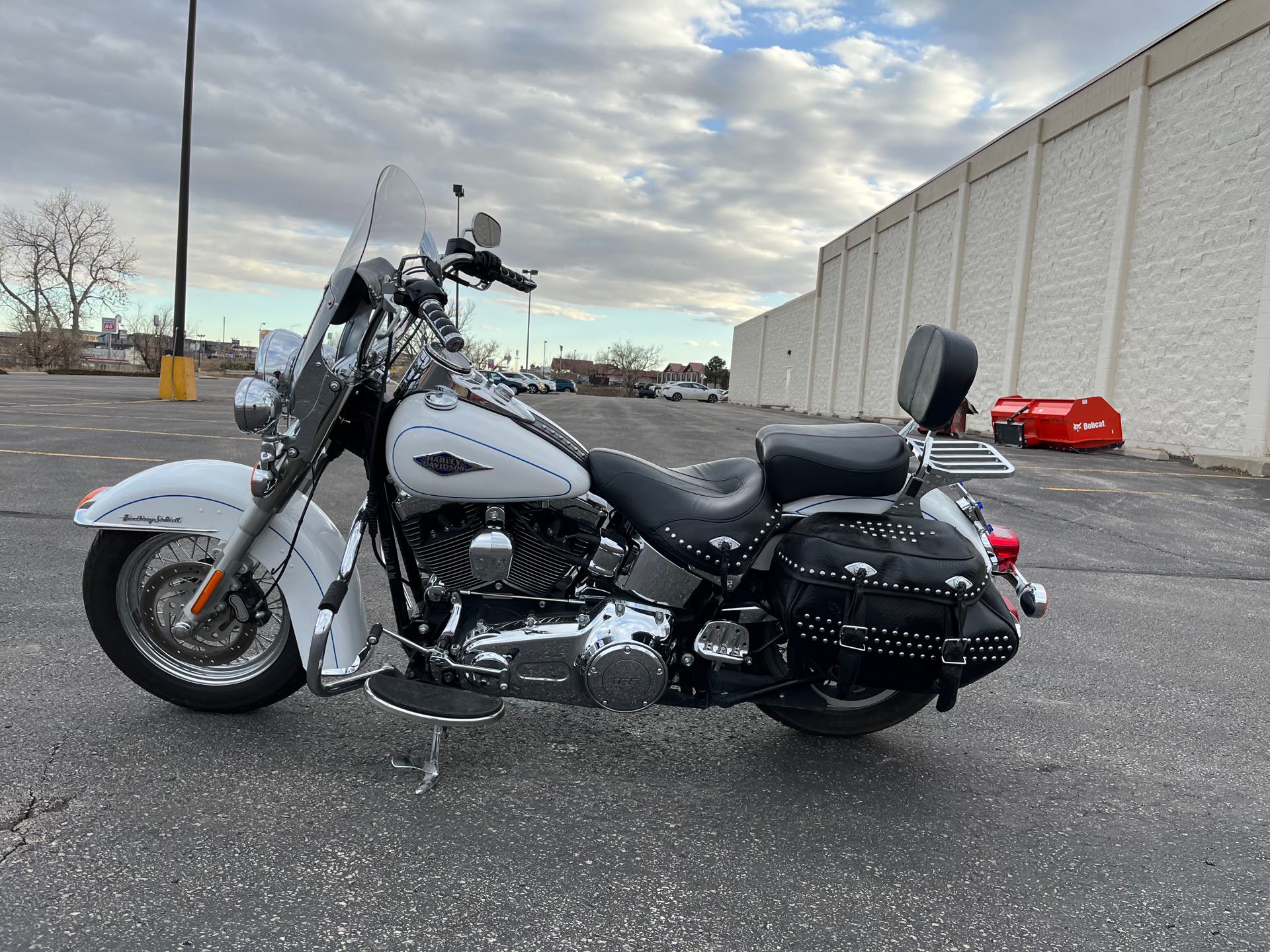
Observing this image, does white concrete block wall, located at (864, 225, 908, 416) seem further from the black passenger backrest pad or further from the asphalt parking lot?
the black passenger backrest pad

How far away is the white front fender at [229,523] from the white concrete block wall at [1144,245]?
15.3m

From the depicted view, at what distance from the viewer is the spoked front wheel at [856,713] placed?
9.58ft

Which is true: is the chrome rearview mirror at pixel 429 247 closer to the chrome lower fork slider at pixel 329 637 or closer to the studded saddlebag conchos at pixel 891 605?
the chrome lower fork slider at pixel 329 637

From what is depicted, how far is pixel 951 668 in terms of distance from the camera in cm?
244

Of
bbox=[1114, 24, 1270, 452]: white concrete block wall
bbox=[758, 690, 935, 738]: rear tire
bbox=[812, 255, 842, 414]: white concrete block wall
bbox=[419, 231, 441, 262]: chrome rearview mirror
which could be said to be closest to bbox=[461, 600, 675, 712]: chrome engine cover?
bbox=[758, 690, 935, 738]: rear tire

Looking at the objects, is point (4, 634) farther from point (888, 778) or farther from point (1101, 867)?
point (1101, 867)

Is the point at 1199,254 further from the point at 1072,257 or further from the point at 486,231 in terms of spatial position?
the point at 486,231

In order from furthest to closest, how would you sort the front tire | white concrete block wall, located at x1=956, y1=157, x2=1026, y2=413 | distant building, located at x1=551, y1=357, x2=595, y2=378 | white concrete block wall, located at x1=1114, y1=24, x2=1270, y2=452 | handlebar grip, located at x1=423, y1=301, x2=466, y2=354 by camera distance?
distant building, located at x1=551, y1=357, x2=595, y2=378
white concrete block wall, located at x1=956, y1=157, x2=1026, y2=413
white concrete block wall, located at x1=1114, y1=24, x2=1270, y2=452
the front tire
handlebar grip, located at x1=423, y1=301, x2=466, y2=354

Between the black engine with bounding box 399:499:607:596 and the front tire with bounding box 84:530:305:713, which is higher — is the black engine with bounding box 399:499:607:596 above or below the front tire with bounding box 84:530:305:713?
above

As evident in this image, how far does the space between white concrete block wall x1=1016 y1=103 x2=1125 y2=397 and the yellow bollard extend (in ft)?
68.0

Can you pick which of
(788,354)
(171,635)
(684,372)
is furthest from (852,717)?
(684,372)

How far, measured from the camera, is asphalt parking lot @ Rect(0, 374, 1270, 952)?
202 cm

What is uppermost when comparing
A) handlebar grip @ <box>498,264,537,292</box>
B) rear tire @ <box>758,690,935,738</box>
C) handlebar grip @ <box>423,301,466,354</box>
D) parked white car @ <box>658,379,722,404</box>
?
parked white car @ <box>658,379,722,404</box>

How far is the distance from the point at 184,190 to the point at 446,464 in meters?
20.3
